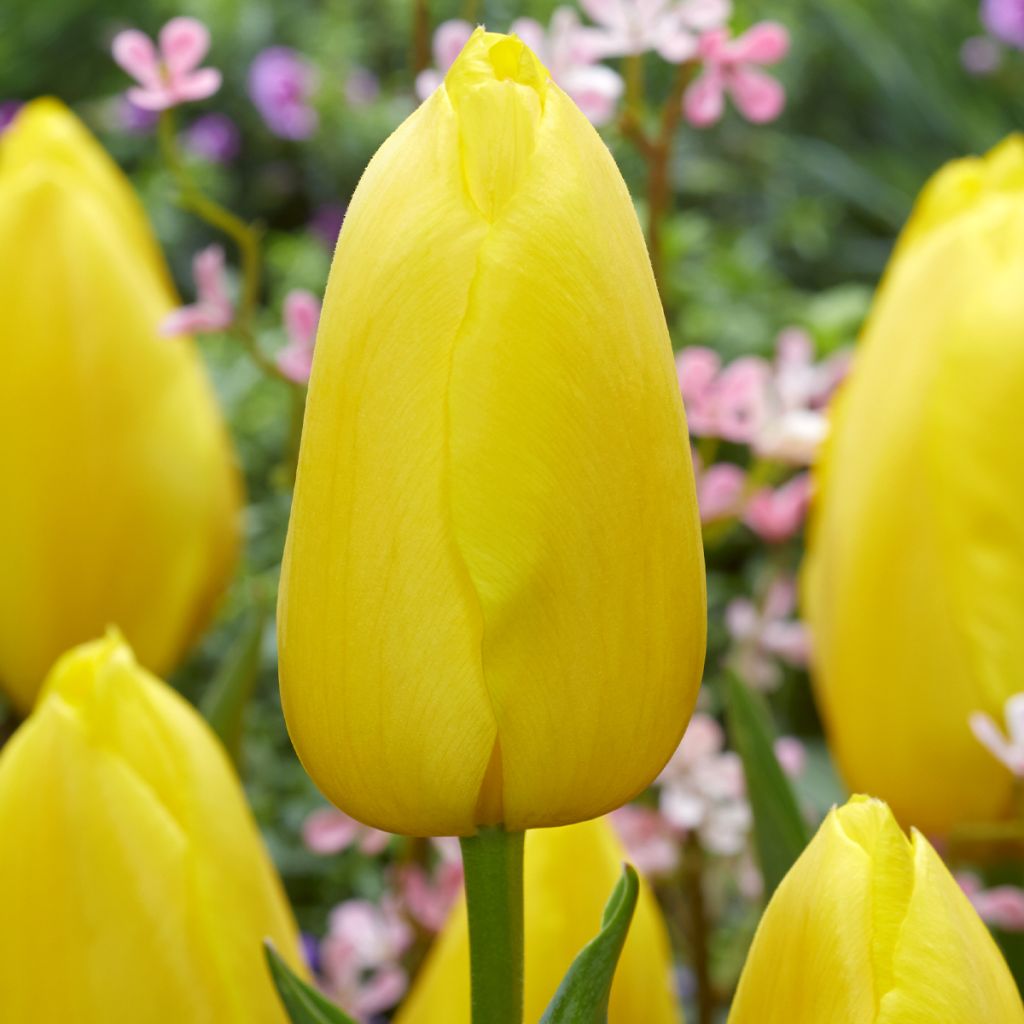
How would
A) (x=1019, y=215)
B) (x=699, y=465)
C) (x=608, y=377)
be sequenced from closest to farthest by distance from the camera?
(x=608, y=377), (x=1019, y=215), (x=699, y=465)

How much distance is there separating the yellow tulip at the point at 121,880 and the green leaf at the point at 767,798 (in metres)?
0.13

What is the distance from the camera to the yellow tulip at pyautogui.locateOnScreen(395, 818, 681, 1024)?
A: 36 centimetres

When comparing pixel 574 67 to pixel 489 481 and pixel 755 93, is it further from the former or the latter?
pixel 489 481

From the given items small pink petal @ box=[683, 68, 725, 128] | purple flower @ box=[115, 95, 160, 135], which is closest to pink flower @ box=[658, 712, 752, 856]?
small pink petal @ box=[683, 68, 725, 128]

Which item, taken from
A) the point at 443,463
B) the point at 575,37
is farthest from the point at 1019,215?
the point at 443,463

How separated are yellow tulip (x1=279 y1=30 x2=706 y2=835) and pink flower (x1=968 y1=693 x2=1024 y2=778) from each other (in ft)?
0.50

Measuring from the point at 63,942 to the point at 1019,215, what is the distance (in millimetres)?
311

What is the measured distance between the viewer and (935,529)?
0.44m

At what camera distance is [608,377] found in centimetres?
27

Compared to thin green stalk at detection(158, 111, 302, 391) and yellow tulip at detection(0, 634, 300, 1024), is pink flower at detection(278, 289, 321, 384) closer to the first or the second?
thin green stalk at detection(158, 111, 302, 391)

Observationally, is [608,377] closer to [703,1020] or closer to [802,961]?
[802,961]

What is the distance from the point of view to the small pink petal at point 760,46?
0.52 meters

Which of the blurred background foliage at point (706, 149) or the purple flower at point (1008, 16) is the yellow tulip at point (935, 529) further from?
the purple flower at point (1008, 16)

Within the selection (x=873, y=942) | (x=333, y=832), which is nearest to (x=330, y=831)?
(x=333, y=832)
